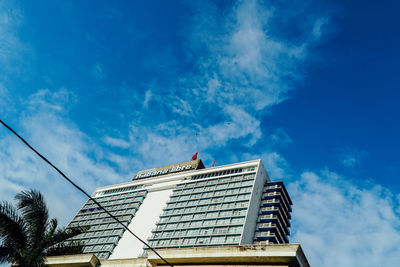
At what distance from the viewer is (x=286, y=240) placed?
78.6 meters

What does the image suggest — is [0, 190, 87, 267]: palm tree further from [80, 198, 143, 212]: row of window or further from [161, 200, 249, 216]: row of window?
[80, 198, 143, 212]: row of window

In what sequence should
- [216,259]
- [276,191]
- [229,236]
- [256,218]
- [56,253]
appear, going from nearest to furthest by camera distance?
[216,259] < [56,253] < [229,236] < [256,218] < [276,191]

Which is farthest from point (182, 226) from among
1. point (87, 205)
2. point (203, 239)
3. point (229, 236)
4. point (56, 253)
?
point (56, 253)

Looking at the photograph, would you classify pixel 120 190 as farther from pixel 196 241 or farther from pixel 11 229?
pixel 11 229

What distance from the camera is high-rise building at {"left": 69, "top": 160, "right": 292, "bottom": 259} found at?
70875 mm

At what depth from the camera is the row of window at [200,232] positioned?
67688mm

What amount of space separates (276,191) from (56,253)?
70.2 meters

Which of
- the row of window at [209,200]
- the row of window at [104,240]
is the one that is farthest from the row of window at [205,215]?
the row of window at [104,240]

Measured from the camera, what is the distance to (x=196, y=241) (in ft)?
230

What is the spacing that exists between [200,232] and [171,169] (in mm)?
30752

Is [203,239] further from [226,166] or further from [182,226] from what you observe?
[226,166]

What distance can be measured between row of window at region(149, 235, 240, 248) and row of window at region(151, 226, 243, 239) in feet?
3.71

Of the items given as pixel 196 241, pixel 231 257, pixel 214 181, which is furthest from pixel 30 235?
pixel 214 181

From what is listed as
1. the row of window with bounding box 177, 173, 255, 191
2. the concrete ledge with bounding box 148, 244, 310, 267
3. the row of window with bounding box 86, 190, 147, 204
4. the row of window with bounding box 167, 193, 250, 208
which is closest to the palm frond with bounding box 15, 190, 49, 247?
the concrete ledge with bounding box 148, 244, 310, 267
